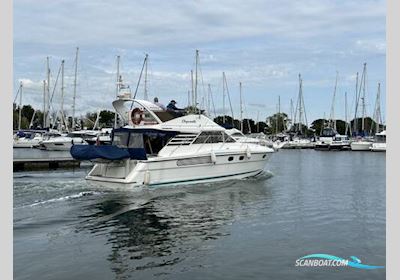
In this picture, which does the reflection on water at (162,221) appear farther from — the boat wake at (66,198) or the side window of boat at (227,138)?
the side window of boat at (227,138)

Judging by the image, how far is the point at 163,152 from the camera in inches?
880

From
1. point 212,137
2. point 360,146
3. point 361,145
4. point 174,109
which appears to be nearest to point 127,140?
point 174,109

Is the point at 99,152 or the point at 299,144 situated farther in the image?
the point at 299,144

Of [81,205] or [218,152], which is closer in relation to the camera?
[81,205]

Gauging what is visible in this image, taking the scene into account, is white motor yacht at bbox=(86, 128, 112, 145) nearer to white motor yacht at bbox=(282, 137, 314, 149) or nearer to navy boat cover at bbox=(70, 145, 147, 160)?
navy boat cover at bbox=(70, 145, 147, 160)

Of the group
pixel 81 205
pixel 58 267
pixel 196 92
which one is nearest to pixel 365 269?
pixel 58 267

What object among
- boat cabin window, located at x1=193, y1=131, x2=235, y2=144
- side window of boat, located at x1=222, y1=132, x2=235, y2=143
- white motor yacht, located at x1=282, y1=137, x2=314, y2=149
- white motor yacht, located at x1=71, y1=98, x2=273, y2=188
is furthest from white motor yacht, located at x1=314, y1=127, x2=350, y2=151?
boat cabin window, located at x1=193, y1=131, x2=235, y2=144

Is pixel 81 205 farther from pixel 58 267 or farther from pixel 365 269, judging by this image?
pixel 365 269

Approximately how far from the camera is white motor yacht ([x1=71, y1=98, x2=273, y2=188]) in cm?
2078

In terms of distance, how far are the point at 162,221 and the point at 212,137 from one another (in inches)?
395

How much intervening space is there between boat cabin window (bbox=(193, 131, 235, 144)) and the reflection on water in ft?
8.76

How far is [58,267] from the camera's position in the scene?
10758 mm

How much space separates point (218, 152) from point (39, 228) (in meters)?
11.7

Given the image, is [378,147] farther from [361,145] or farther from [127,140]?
[127,140]
